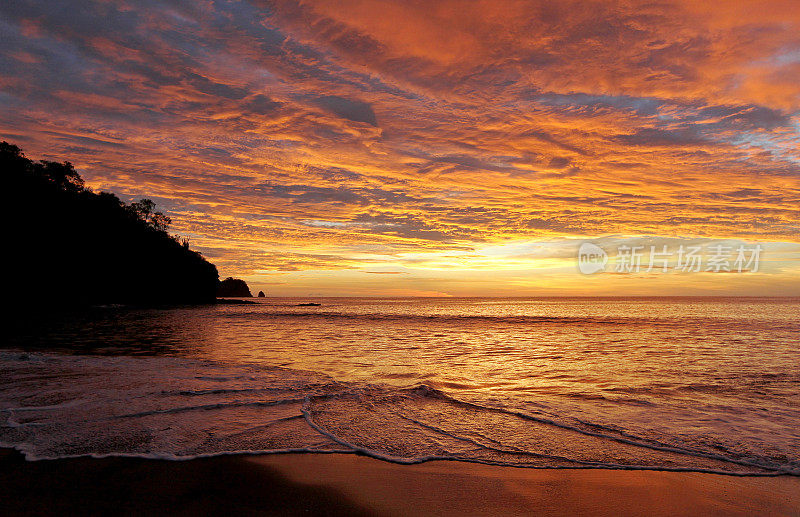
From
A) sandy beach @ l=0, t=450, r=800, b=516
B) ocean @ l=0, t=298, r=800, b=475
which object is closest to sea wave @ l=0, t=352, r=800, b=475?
ocean @ l=0, t=298, r=800, b=475

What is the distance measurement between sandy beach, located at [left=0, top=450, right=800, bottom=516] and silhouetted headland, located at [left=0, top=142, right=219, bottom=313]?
65441 millimetres

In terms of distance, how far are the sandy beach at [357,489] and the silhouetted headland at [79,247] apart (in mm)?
65441

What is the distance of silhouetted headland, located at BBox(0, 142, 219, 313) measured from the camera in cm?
5831

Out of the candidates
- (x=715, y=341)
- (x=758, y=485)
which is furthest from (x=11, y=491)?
(x=715, y=341)

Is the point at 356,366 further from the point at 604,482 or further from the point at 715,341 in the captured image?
the point at 715,341

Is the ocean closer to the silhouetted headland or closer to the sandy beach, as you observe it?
the sandy beach

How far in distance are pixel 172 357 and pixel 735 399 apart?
16.5 meters

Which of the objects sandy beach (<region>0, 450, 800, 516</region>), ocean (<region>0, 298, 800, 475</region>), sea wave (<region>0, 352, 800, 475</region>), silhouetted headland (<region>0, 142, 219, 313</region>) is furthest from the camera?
silhouetted headland (<region>0, 142, 219, 313</region>)

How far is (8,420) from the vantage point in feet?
21.0

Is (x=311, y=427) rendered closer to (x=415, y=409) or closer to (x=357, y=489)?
(x=415, y=409)

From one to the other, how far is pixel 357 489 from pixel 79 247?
8484 centimetres

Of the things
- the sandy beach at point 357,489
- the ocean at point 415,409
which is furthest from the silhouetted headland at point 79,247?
the sandy beach at point 357,489

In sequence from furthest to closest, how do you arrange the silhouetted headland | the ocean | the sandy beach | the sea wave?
the silhouetted headland → the ocean → the sea wave → the sandy beach

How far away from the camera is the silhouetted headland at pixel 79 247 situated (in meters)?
58.3
